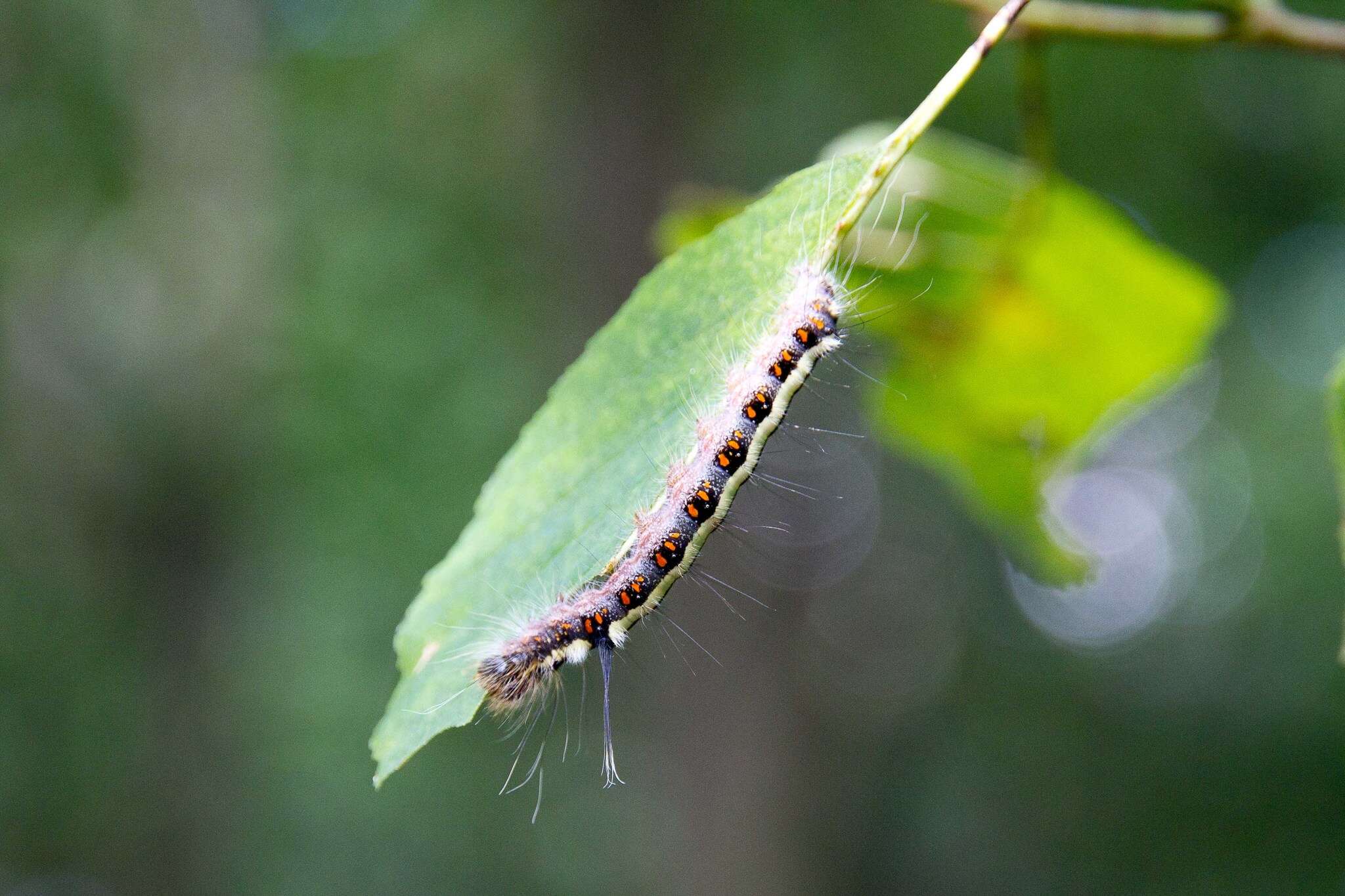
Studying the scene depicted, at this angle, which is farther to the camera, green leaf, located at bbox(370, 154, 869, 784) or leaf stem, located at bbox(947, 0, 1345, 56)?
leaf stem, located at bbox(947, 0, 1345, 56)

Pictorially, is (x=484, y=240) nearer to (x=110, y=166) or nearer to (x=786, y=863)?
(x=110, y=166)

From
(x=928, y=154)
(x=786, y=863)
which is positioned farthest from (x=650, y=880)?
(x=928, y=154)

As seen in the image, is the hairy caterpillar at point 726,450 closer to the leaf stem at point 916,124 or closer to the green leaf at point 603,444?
the green leaf at point 603,444

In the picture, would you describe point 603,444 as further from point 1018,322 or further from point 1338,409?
point 1018,322

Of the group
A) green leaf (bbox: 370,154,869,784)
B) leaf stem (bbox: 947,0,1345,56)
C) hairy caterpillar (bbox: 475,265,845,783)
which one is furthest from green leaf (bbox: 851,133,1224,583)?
green leaf (bbox: 370,154,869,784)

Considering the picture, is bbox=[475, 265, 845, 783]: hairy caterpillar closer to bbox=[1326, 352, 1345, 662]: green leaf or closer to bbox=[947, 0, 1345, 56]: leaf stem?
bbox=[947, 0, 1345, 56]: leaf stem

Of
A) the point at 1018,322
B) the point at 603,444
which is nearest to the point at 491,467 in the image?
the point at 1018,322
